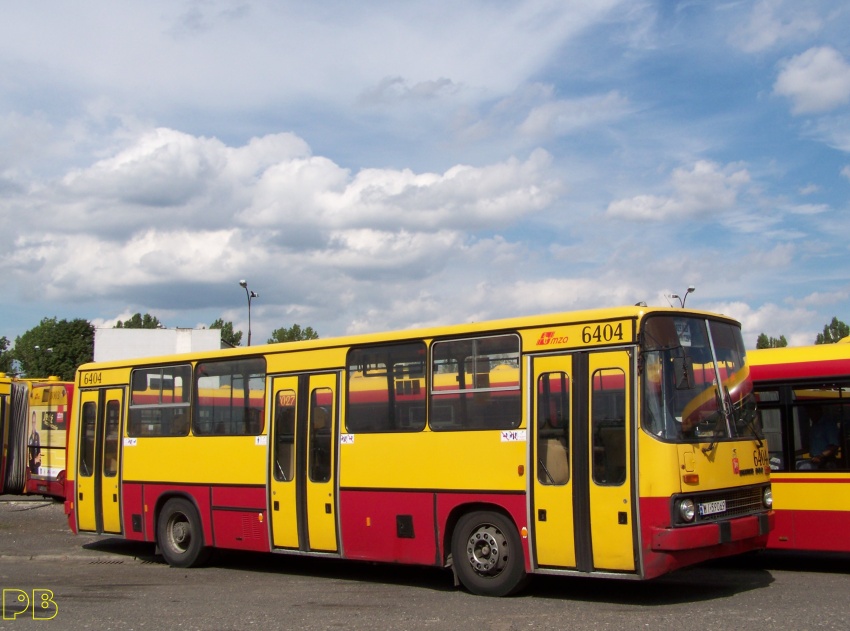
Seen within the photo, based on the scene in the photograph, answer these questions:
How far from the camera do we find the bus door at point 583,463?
1002 centimetres

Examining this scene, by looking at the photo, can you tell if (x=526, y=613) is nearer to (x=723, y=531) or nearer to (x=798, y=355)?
(x=723, y=531)

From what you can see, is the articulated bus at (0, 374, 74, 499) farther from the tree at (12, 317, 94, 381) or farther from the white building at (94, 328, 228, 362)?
the tree at (12, 317, 94, 381)

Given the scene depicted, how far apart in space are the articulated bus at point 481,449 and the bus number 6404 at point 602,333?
2cm

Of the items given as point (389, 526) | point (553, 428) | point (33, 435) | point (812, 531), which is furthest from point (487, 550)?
point (33, 435)

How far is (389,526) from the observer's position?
12.1 metres

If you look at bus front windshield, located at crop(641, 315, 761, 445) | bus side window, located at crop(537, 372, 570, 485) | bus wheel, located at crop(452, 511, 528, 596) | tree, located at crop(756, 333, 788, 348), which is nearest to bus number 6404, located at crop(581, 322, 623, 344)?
bus front windshield, located at crop(641, 315, 761, 445)

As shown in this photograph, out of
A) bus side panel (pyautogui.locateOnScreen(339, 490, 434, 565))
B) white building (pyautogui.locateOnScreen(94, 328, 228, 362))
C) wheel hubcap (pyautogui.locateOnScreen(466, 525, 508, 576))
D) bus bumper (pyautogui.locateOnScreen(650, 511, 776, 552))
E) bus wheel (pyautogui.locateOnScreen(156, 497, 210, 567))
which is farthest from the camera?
white building (pyautogui.locateOnScreen(94, 328, 228, 362))

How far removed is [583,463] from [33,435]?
19822mm

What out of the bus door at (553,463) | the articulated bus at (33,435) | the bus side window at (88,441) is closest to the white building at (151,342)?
the articulated bus at (33,435)

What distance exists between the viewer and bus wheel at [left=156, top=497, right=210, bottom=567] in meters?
14.7

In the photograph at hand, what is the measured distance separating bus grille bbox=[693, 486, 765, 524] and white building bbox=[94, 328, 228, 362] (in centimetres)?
5898

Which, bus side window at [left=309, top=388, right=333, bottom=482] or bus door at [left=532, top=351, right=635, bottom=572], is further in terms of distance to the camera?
bus side window at [left=309, top=388, right=333, bottom=482]

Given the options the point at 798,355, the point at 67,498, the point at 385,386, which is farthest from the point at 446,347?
the point at 67,498

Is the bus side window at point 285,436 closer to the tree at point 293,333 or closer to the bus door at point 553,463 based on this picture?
the bus door at point 553,463
